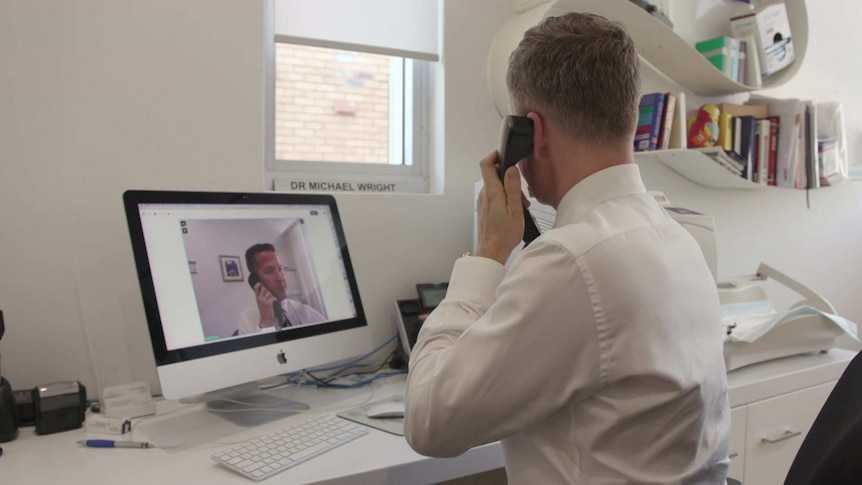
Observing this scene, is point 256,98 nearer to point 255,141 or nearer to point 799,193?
point 255,141

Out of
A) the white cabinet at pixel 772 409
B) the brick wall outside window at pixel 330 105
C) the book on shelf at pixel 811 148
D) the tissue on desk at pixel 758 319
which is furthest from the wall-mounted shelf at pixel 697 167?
the brick wall outside window at pixel 330 105

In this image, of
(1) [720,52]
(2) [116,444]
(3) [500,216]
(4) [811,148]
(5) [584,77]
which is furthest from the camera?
(4) [811,148]

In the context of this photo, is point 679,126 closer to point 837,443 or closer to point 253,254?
point 253,254

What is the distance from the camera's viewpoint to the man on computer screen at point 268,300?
4.50 ft

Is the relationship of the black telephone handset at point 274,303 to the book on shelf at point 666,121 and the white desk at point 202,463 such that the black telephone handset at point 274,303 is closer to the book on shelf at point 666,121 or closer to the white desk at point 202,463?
the white desk at point 202,463

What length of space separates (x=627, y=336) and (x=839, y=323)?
1347 millimetres

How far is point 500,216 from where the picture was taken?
1.03m

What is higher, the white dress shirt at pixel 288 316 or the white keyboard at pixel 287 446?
the white dress shirt at pixel 288 316

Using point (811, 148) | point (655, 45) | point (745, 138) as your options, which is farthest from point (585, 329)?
point (811, 148)

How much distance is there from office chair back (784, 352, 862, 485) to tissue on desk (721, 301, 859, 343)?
2.57 feet

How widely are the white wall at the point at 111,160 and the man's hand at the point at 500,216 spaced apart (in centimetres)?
81

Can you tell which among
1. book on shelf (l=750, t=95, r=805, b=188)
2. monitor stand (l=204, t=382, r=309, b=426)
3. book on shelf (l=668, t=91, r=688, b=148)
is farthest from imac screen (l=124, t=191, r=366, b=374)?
book on shelf (l=750, t=95, r=805, b=188)

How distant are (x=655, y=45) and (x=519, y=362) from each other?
6.08 ft

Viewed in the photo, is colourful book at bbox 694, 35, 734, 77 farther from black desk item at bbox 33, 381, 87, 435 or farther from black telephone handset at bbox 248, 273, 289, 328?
black desk item at bbox 33, 381, 87, 435
